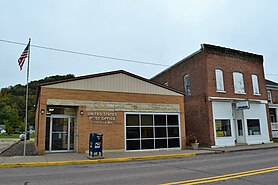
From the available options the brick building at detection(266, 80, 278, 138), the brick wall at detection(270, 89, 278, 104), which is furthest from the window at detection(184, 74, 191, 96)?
the brick wall at detection(270, 89, 278, 104)

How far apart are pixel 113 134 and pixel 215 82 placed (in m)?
10.5

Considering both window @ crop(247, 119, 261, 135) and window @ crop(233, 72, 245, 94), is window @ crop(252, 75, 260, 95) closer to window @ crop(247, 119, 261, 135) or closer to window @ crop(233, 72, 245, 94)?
window @ crop(233, 72, 245, 94)

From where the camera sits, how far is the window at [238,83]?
23.3 metres

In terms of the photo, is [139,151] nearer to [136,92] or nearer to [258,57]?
[136,92]

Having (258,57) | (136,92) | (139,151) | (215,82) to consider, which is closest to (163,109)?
(136,92)

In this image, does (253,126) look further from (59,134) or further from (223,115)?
(59,134)

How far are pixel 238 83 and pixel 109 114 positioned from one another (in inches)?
524

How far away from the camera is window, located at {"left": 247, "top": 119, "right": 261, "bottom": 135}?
23281 mm

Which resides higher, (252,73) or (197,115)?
(252,73)

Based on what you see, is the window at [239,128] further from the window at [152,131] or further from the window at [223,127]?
the window at [152,131]

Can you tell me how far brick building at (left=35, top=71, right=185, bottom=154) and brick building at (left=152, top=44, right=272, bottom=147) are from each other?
3.24 meters

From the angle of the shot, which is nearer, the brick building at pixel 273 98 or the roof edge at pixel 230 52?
the roof edge at pixel 230 52

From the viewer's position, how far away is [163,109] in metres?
18.9

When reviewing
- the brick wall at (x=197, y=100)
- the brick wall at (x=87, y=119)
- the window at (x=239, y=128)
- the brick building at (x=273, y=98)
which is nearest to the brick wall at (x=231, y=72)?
the brick wall at (x=197, y=100)
